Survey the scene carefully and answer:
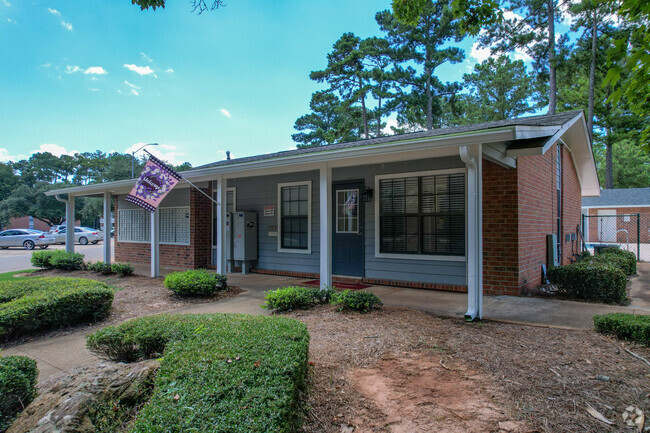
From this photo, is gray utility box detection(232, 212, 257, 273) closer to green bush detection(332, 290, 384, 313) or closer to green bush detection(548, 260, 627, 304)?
green bush detection(332, 290, 384, 313)

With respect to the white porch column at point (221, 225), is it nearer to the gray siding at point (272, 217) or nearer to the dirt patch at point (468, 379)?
the gray siding at point (272, 217)

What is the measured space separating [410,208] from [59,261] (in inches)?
386

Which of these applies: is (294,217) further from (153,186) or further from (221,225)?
(153,186)

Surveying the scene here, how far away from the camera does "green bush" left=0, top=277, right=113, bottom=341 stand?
15.1ft

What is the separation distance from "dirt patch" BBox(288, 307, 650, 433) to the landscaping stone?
1.30 m

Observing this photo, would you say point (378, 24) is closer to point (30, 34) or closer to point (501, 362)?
point (30, 34)

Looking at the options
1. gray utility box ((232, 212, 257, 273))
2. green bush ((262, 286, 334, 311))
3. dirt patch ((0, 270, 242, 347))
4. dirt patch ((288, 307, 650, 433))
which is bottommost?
dirt patch ((0, 270, 242, 347))

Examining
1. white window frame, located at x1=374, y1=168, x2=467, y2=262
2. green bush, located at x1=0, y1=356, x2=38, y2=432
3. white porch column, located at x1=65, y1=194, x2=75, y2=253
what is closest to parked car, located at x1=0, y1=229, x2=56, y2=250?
white porch column, located at x1=65, y1=194, x2=75, y2=253

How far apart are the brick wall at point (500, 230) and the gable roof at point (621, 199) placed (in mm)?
23222

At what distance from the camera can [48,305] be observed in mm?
4875

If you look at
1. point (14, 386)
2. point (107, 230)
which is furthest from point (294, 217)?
point (14, 386)

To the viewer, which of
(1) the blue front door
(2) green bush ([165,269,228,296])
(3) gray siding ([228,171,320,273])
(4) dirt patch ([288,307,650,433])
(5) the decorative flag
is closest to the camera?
(4) dirt patch ([288,307,650,433])

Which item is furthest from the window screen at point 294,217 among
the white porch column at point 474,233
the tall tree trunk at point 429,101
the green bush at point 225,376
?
the tall tree trunk at point 429,101

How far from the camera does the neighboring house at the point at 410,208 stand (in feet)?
17.7
